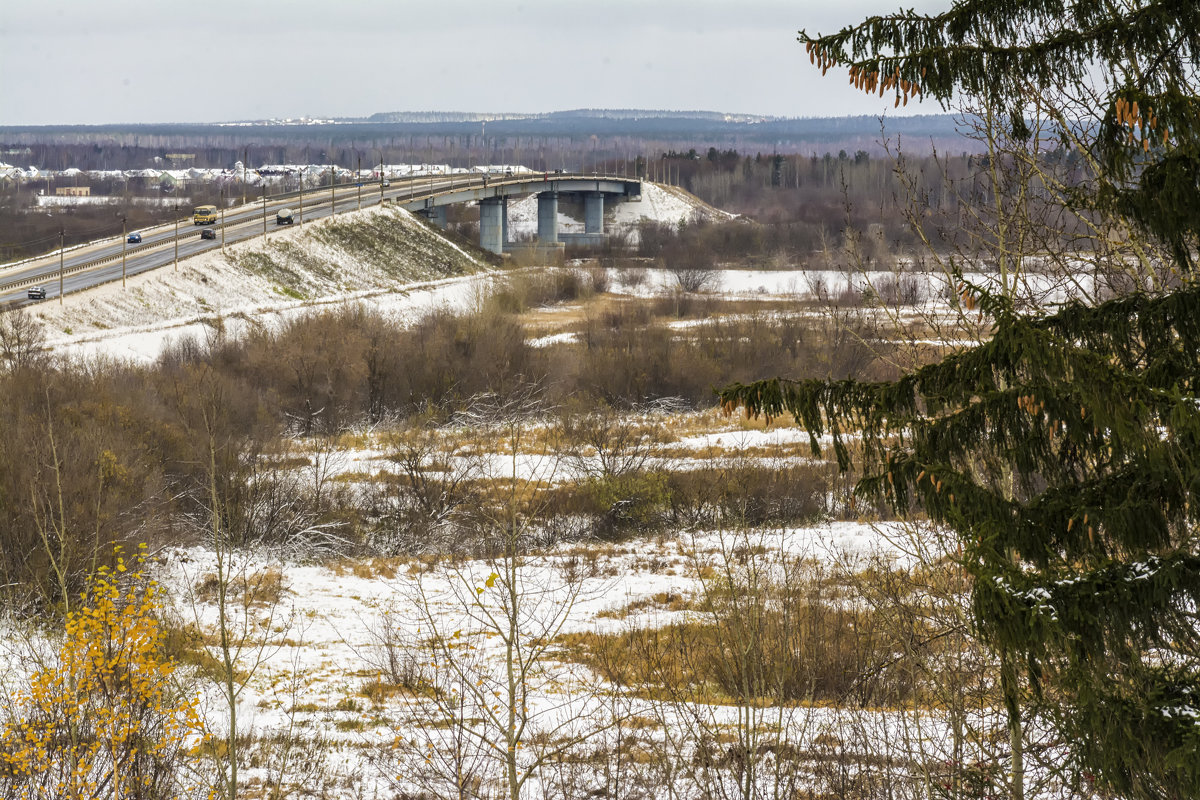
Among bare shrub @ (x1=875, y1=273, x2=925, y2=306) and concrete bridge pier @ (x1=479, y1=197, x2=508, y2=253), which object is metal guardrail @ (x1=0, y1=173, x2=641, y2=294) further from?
bare shrub @ (x1=875, y1=273, x2=925, y2=306)

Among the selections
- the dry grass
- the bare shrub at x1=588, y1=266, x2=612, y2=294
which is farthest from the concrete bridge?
the dry grass

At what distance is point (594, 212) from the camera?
12581 cm

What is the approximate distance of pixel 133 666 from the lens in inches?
366

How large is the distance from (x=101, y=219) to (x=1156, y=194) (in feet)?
362

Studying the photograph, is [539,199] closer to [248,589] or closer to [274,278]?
[274,278]

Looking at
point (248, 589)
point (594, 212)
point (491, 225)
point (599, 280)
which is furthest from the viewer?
point (594, 212)

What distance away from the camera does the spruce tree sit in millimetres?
5383

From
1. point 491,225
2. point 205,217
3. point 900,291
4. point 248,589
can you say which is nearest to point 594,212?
point 491,225

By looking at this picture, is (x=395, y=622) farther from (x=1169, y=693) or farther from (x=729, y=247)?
(x=729, y=247)

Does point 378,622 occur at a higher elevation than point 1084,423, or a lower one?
lower

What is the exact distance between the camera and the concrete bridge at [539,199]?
10050cm

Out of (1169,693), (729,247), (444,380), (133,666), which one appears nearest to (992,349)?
(1169,693)

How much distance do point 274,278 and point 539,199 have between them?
56570 mm

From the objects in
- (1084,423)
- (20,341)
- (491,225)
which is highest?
(1084,423)
